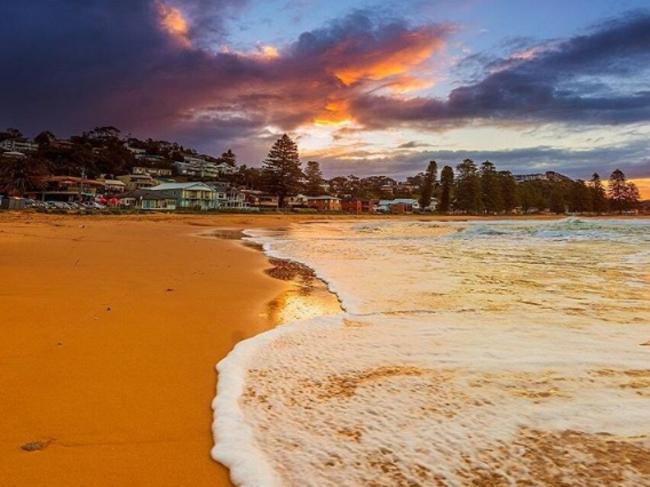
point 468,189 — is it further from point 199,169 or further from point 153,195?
point 199,169

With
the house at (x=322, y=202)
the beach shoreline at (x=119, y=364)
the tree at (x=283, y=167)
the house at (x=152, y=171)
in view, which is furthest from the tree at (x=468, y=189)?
the beach shoreline at (x=119, y=364)

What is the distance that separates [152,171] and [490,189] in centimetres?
8806

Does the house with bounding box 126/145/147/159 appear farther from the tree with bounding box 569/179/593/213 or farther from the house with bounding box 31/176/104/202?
the tree with bounding box 569/179/593/213

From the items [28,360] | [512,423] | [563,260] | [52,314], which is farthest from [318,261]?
[512,423]

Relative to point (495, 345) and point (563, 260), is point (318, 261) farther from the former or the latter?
point (495, 345)

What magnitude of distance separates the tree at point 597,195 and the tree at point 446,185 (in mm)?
55738

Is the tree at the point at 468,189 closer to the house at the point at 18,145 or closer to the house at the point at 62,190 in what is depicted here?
the house at the point at 62,190

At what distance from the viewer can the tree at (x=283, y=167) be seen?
3209 inches

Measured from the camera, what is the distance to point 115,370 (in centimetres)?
356

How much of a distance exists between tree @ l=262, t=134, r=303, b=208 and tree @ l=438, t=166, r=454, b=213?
35.8 metres

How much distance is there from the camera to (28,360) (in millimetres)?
3689

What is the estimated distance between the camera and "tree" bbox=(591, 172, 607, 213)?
432 feet

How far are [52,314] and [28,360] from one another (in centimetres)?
166

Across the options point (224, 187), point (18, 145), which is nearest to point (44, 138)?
point (18, 145)
